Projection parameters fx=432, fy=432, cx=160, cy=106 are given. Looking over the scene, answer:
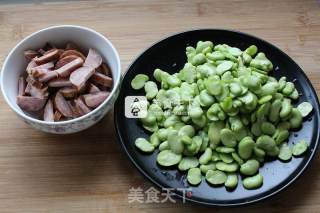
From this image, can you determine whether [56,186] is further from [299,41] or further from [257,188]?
[299,41]

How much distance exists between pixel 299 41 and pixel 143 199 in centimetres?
56

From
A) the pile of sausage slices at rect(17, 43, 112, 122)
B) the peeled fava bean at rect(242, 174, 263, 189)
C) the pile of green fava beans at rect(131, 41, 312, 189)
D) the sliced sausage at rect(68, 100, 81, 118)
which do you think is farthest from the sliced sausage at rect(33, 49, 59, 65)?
the peeled fava bean at rect(242, 174, 263, 189)

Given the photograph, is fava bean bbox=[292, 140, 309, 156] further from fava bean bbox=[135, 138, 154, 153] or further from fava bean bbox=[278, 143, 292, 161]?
fava bean bbox=[135, 138, 154, 153]

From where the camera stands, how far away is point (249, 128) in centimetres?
85

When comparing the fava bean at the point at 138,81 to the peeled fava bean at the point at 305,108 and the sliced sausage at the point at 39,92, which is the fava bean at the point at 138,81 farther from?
the peeled fava bean at the point at 305,108

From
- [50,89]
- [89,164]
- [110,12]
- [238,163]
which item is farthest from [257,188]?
[110,12]

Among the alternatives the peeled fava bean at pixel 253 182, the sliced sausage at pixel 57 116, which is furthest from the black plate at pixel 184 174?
the sliced sausage at pixel 57 116

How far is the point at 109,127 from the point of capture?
3.07 feet

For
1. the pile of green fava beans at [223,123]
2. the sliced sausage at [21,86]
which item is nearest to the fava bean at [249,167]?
the pile of green fava beans at [223,123]

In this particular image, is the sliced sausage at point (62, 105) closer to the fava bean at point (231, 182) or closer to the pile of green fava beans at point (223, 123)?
the pile of green fava beans at point (223, 123)

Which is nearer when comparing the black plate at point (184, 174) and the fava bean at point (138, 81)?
the black plate at point (184, 174)

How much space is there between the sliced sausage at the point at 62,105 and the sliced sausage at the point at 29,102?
3 cm

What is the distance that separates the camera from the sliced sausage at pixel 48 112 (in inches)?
32.9

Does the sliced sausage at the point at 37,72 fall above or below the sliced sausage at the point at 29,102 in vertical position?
above
